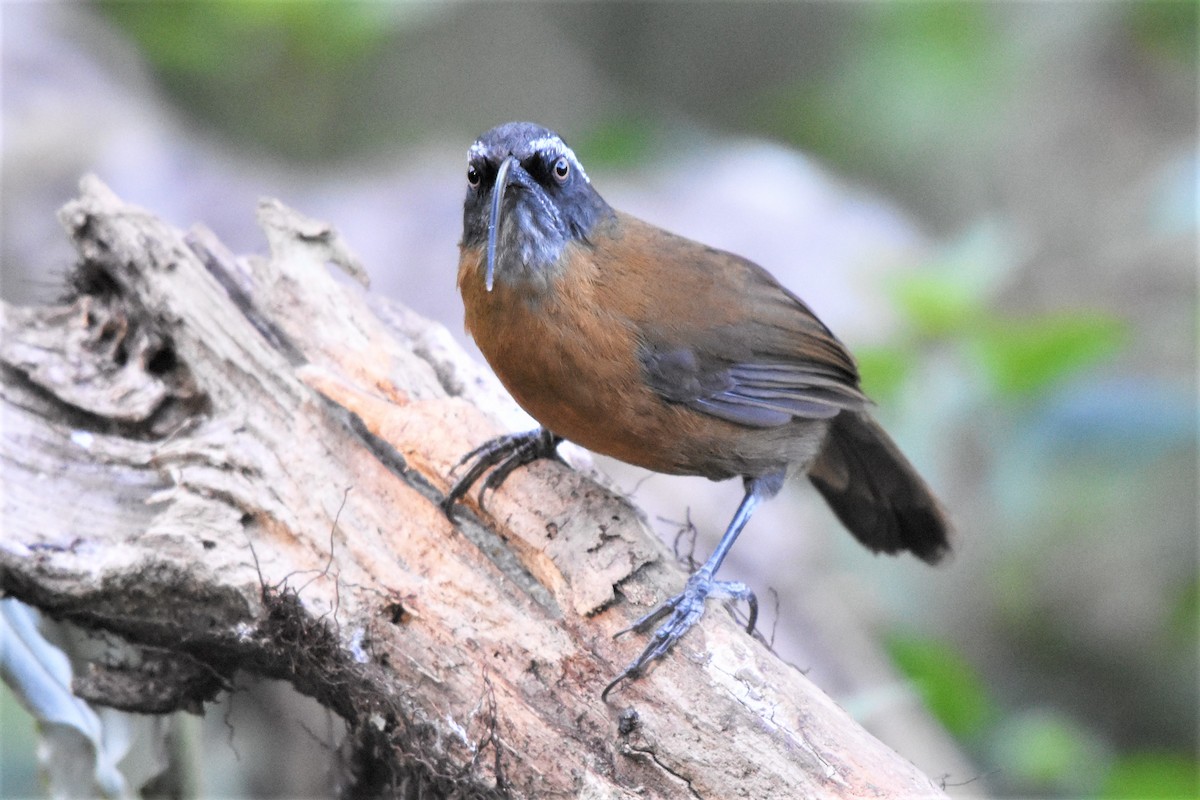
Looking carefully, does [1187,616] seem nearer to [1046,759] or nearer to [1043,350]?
[1046,759]

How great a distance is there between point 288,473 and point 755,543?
234 centimetres

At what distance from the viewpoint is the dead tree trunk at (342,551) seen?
2.76 meters

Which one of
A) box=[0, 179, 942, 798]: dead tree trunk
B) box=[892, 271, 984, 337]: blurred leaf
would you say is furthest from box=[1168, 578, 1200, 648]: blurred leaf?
box=[0, 179, 942, 798]: dead tree trunk

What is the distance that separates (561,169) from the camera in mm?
3201

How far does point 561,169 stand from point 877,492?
1651mm

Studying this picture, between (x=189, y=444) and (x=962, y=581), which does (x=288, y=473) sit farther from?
(x=962, y=581)

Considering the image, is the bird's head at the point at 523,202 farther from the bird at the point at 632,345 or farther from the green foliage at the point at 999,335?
the green foliage at the point at 999,335

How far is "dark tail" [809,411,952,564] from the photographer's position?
4020 millimetres

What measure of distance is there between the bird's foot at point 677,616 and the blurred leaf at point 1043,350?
2.10 meters

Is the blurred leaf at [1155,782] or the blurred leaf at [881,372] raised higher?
the blurred leaf at [881,372]

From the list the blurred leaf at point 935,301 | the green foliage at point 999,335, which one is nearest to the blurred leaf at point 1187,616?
the green foliage at point 999,335

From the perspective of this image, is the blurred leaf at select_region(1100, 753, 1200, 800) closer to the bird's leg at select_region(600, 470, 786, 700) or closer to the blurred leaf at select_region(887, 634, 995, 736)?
the blurred leaf at select_region(887, 634, 995, 736)

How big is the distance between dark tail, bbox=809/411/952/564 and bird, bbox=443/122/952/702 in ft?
0.79

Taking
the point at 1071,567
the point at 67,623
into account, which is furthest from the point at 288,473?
the point at 1071,567
